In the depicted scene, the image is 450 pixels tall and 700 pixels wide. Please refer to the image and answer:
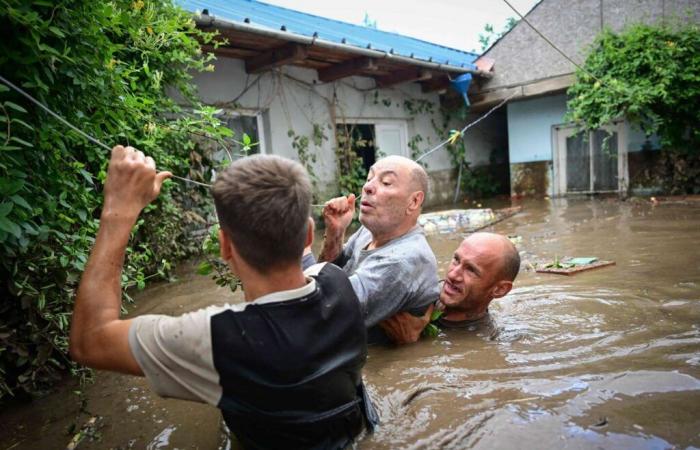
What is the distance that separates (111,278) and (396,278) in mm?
1418

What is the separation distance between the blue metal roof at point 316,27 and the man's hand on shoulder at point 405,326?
15.4ft

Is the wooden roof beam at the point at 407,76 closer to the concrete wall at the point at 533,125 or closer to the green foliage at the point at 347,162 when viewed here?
the green foliage at the point at 347,162

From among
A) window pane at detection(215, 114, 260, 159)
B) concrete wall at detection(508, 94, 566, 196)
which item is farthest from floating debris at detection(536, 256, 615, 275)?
concrete wall at detection(508, 94, 566, 196)

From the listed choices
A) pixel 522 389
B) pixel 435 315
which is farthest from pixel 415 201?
pixel 522 389

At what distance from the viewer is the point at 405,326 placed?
279 centimetres

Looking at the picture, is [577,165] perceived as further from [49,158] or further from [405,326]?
[49,158]

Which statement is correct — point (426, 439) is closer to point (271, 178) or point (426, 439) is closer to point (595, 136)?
point (271, 178)

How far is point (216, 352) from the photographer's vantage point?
135cm

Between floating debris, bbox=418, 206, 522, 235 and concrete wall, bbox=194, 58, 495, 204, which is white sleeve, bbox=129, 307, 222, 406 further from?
floating debris, bbox=418, 206, 522, 235

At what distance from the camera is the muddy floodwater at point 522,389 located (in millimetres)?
1823

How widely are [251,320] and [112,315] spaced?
410 millimetres

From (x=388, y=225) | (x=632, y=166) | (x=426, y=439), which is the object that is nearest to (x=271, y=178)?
(x=426, y=439)

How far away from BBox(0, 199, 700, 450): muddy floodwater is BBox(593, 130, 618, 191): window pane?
26.5ft

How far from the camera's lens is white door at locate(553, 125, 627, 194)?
11.1 metres
